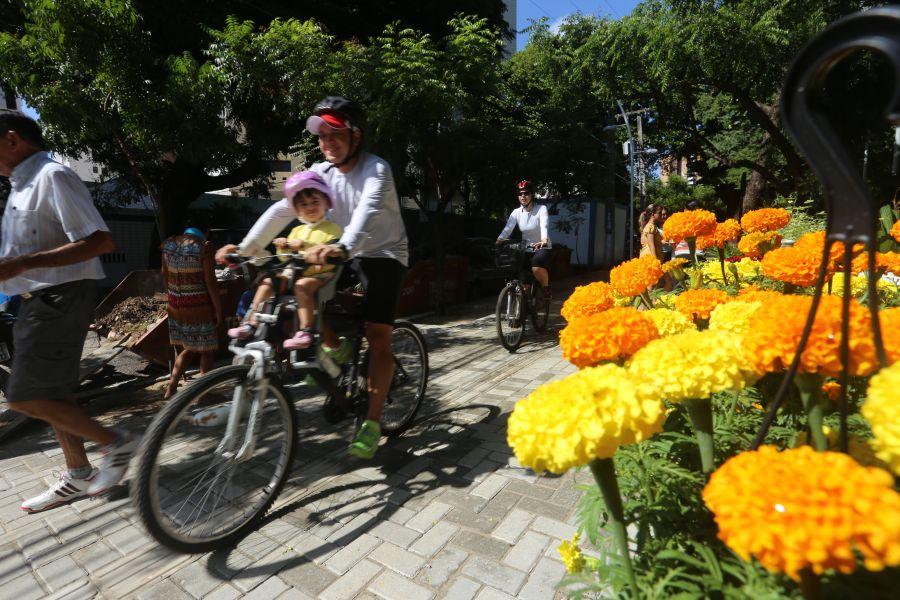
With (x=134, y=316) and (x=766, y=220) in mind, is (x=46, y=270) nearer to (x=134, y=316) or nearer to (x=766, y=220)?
(x=134, y=316)

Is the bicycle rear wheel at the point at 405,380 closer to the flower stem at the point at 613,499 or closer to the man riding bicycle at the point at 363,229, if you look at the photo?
the man riding bicycle at the point at 363,229

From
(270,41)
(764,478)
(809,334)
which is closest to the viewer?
(764,478)

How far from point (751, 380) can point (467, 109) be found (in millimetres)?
8174

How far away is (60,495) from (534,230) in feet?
17.1

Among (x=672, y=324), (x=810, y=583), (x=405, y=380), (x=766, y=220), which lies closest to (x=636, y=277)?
(x=672, y=324)

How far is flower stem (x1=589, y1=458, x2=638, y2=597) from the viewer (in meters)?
0.90

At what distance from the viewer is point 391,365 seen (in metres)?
2.88

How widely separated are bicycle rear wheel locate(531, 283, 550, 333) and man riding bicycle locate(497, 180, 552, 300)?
148 mm

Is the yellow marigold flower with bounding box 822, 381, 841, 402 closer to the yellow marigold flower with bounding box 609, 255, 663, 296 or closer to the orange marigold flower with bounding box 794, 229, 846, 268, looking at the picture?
the orange marigold flower with bounding box 794, 229, 846, 268

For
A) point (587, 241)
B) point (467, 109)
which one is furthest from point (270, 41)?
point (587, 241)

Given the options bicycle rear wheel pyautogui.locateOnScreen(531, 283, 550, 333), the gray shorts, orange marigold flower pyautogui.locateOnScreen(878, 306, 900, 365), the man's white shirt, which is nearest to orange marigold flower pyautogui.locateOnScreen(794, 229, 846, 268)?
orange marigold flower pyautogui.locateOnScreen(878, 306, 900, 365)

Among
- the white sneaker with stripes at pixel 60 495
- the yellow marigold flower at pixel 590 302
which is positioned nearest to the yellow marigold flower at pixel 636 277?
the yellow marigold flower at pixel 590 302

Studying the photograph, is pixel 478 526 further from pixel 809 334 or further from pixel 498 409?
pixel 809 334

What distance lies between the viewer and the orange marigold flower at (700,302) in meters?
1.58
